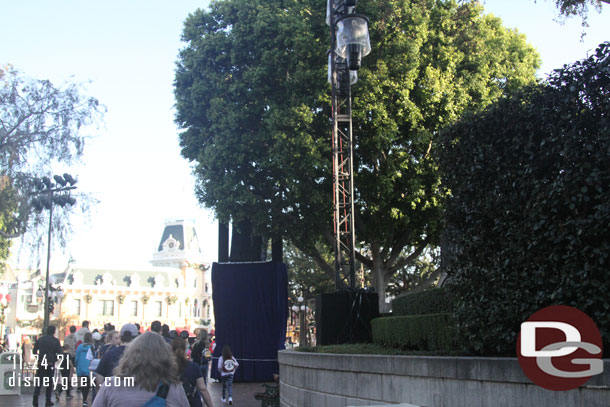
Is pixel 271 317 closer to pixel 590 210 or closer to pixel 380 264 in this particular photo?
pixel 380 264

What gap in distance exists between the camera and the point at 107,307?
9262cm

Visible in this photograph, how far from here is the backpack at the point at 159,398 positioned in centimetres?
434

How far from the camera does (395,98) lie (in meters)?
20.4

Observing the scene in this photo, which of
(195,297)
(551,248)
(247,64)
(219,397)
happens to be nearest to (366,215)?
(247,64)

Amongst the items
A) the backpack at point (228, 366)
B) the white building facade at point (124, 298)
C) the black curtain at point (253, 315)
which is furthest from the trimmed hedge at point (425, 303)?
the white building facade at point (124, 298)

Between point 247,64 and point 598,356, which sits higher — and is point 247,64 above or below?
above

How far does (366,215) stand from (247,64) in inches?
247

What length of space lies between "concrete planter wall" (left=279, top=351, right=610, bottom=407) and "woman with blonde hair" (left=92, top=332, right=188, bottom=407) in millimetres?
3071

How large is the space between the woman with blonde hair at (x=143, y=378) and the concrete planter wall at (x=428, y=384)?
3071 mm

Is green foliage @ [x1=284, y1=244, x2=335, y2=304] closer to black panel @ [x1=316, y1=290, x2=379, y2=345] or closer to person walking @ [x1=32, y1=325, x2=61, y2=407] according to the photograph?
black panel @ [x1=316, y1=290, x2=379, y2=345]

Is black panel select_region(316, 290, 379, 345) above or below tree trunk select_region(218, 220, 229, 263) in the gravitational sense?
below

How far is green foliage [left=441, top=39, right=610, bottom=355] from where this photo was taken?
6559 mm

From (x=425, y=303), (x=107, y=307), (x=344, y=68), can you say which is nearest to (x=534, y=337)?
(x=425, y=303)

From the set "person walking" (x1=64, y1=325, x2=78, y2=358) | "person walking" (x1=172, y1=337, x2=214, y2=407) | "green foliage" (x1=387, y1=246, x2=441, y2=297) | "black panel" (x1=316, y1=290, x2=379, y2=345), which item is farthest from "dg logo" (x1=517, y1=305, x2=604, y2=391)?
"green foliage" (x1=387, y1=246, x2=441, y2=297)
